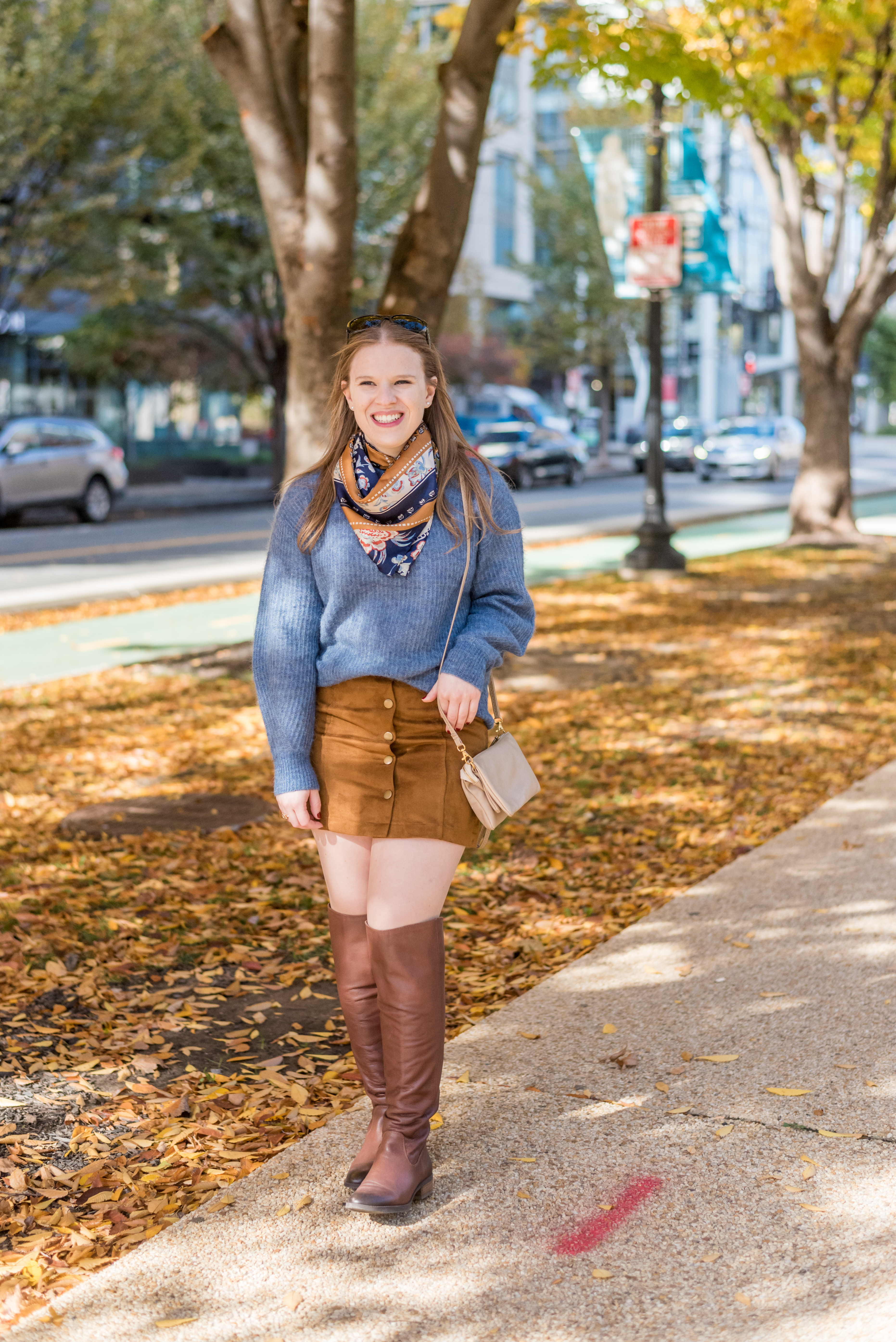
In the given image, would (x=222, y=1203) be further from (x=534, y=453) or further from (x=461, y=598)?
(x=534, y=453)

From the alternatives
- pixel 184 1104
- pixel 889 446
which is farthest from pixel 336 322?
pixel 889 446

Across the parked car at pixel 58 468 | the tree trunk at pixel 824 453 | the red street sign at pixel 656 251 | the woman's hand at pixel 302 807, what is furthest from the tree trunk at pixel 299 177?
the parked car at pixel 58 468

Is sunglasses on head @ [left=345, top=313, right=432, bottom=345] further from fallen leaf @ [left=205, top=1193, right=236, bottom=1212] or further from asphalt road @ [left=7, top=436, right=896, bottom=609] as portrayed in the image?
asphalt road @ [left=7, top=436, right=896, bottom=609]

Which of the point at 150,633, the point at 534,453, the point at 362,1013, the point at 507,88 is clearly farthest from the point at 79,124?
the point at 507,88

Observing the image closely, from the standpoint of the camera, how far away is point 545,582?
591 inches

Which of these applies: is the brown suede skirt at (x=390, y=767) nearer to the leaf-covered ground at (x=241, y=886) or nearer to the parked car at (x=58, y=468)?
the leaf-covered ground at (x=241, y=886)

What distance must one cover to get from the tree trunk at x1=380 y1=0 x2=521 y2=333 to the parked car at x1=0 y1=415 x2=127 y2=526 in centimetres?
1518

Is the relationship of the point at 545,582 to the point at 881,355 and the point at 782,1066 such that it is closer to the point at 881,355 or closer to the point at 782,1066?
the point at 782,1066

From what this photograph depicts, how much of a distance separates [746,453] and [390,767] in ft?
111

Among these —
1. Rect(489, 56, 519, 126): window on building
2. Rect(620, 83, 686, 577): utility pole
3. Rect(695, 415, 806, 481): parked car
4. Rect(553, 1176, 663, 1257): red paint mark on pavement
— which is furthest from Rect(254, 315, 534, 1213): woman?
Rect(489, 56, 519, 126): window on building

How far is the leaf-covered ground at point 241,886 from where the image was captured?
3592mm

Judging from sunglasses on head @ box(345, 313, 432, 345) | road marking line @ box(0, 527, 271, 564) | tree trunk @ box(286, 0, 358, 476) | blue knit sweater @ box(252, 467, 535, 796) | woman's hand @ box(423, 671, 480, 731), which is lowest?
road marking line @ box(0, 527, 271, 564)

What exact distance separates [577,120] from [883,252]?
34.2 m

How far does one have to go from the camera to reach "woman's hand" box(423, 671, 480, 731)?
10.3 ft
